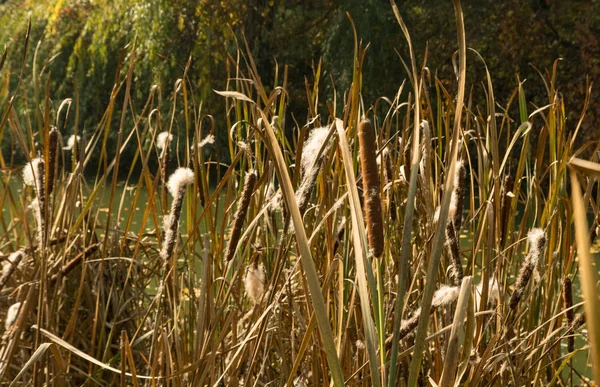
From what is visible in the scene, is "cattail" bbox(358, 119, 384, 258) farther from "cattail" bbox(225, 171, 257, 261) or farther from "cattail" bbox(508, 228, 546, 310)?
"cattail" bbox(508, 228, 546, 310)

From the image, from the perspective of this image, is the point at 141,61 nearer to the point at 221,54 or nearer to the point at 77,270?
the point at 221,54

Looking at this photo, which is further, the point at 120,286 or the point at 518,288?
the point at 120,286

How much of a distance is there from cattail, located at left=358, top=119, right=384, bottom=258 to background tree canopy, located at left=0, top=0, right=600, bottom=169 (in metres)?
5.87

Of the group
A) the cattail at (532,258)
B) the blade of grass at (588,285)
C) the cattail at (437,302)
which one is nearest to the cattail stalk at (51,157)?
the cattail at (437,302)

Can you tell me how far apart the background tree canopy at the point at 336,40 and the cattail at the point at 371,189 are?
19.2ft

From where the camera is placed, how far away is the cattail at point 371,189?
0.51 meters

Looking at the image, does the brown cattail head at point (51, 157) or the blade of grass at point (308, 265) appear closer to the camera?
the blade of grass at point (308, 265)

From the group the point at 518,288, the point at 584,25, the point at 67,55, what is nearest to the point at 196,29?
the point at 67,55

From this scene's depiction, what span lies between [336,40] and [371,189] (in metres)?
6.44

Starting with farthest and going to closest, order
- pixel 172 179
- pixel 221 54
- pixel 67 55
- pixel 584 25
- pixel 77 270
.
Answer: pixel 67 55, pixel 221 54, pixel 584 25, pixel 77 270, pixel 172 179

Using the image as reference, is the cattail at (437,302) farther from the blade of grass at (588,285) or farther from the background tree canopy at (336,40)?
the background tree canopy at (336,40)

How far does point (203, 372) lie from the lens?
80cm

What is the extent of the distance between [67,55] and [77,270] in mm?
8172

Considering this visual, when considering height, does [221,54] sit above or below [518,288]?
below
